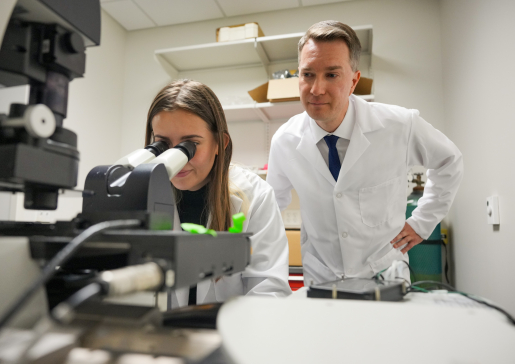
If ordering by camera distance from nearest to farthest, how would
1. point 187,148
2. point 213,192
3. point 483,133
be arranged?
point 187,148 → point 213,192 → point 483,133

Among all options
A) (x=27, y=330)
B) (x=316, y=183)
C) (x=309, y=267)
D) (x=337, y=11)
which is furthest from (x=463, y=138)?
(x=27, y=330)

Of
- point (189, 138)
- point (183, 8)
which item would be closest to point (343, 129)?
point (189, 138)

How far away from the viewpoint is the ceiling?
9.90 feet

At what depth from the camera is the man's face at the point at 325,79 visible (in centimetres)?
150

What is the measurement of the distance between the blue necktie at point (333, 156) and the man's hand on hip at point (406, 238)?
39cm

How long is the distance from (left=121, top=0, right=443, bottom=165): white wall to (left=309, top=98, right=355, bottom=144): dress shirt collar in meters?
1.37

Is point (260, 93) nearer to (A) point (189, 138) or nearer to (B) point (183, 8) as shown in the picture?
(B) point (183, 8)

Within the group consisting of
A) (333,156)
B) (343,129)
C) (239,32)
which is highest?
(239,32)

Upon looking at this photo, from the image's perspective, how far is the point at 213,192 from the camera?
1.12m

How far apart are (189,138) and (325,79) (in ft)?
2.44

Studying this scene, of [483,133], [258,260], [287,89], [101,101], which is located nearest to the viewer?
[258,260]

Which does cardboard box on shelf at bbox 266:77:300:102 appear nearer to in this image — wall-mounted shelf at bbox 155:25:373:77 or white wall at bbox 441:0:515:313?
wall-mounted shelf at bbox 155:25:373:77

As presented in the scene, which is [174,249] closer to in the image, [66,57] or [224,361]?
[224,361]

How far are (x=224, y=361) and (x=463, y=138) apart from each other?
2.25m
